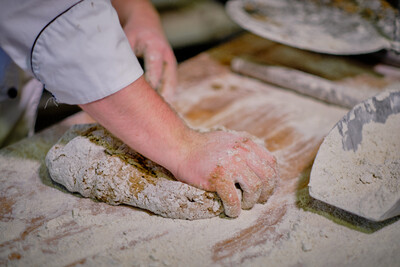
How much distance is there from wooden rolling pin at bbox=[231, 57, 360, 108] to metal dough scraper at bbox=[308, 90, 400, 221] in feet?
1.24

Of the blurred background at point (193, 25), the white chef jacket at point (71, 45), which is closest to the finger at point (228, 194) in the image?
the white chef jacket at point (71, 45)

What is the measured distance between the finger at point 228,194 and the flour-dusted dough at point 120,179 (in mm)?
33

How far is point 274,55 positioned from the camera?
6.95 ft

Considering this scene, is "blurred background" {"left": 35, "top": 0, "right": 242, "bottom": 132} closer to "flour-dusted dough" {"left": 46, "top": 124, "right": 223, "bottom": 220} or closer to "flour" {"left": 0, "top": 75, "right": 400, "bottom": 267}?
"flour-dusted dough" {"left": 46, "top": 124, "right": 223, "bottom": 220}

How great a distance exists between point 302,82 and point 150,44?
31.6 inches

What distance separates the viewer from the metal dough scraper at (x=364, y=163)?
958 mm

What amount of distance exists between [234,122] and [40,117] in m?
1.67

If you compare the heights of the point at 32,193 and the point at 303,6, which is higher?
the point at 303,6

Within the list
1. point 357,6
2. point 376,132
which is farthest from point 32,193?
point 357,6

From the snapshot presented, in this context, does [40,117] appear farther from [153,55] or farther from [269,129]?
[269,129]

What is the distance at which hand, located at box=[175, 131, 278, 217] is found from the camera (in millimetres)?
1003

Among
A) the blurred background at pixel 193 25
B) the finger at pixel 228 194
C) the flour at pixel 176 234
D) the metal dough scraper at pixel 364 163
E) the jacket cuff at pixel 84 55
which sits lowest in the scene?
the blurred background at pixel 193 25

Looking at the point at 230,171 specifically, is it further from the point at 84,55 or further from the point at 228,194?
the point at 84,55

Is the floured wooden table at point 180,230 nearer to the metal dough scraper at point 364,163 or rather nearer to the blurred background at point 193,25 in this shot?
the metal dough scraper at point 364,163
